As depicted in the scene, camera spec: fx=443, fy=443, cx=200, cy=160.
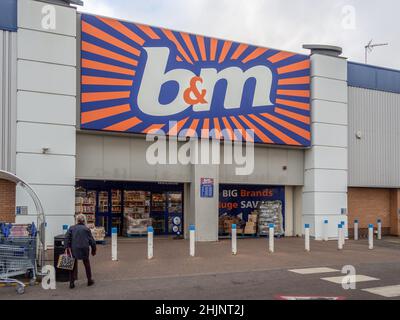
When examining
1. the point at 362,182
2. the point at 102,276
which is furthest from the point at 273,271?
the point at 362,182

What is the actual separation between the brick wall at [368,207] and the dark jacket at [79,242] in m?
16.7

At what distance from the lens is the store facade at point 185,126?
16.2 meters

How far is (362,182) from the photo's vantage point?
2295 centimetres

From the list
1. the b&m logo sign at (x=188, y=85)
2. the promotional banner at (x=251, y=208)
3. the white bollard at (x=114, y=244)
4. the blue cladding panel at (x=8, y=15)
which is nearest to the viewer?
the white bollard at (x=114, y=244)

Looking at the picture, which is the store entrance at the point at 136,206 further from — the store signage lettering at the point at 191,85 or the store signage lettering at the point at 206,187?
the store signage lettering at the point at 191,85

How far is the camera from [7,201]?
16.2 m

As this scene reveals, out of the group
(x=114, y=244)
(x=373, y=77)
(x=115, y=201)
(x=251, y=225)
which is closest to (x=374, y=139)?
(x=373, y=77)

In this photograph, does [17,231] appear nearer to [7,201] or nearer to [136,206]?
[7,201]

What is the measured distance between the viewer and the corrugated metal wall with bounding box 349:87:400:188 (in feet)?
74.5

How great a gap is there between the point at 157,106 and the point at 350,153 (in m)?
10.5

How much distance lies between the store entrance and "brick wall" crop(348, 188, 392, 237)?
9.09 metres

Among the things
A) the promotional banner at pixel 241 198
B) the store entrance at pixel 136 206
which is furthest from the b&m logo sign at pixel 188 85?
the store entrance at pixel 136 206

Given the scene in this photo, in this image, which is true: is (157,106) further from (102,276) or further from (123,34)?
(102,276)
